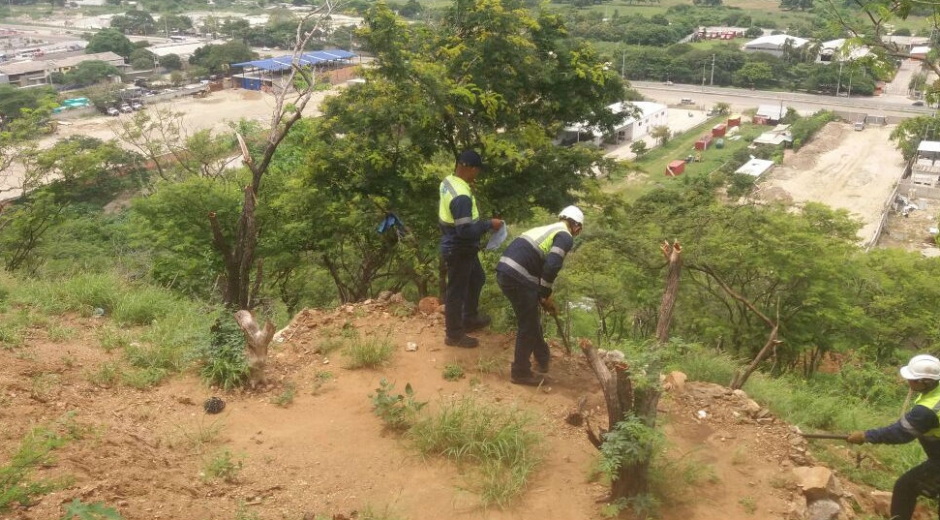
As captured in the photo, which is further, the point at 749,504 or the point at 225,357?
the point at 225,357

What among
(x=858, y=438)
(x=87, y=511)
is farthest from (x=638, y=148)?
(x=87, y=511)

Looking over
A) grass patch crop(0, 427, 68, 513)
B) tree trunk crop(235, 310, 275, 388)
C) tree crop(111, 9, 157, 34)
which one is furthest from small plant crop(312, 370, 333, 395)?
tree crop(111, 9, 157, 34)

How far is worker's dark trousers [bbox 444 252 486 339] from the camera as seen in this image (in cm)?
677

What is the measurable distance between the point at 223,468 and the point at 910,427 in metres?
4.76

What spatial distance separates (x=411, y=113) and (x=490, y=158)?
1.19 metres

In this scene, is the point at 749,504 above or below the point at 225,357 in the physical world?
below

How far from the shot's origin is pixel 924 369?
16.3 feet

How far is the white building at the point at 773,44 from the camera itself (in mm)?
62531

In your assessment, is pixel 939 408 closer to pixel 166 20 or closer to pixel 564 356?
pixel 564 356

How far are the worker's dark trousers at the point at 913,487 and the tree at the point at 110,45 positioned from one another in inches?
2675

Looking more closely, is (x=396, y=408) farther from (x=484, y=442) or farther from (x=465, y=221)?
(x=465, y=221)

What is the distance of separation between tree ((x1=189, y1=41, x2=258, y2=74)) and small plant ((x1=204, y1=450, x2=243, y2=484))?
189 feet

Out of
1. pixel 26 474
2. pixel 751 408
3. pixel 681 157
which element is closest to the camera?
pixel 26 474

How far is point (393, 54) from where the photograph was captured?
8.62m
